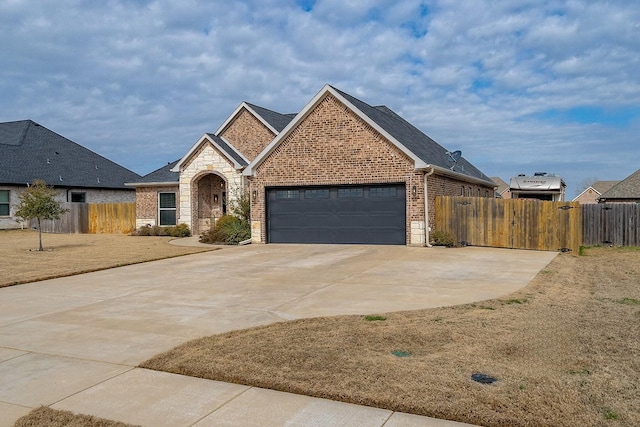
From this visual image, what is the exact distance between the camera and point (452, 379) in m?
4.99

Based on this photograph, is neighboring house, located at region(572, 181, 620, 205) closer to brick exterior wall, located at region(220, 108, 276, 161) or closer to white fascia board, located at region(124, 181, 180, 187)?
brick exterior wall, located at region(220, 108, 276, 161)

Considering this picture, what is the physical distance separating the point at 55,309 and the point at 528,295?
8.55m

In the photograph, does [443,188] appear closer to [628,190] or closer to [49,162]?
[628,190]

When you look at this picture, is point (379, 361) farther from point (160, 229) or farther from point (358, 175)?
point (160, 229)

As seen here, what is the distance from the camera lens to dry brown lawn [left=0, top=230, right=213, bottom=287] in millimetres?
13492

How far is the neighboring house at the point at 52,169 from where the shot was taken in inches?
1287

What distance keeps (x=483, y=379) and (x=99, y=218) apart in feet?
99.1

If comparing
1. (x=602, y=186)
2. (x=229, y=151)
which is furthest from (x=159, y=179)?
(x=602, y=186)

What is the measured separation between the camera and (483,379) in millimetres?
4984

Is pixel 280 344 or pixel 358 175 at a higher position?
pixel 358 175

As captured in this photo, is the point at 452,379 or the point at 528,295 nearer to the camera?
the point at 452,379

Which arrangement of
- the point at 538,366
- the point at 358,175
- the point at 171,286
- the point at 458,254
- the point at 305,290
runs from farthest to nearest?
the point at 358,175, the point at 458,254, the point at 171,286, the point at 305,290, the point at 538,366

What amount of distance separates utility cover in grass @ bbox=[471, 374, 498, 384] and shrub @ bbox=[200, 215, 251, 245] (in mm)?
17432

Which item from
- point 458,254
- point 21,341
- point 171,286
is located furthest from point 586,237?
point 21,341
